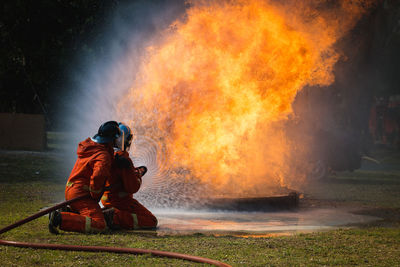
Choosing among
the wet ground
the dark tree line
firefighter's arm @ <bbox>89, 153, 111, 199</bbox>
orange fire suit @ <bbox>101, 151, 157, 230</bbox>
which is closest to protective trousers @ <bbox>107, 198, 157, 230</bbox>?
orange fire suit @ <bbox>101, 151, 157, 230</bbox>

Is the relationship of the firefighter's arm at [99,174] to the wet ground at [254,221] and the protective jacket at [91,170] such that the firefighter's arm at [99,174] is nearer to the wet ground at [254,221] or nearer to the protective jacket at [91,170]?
the protective jacket at [91,170]

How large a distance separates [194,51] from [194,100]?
1002mm

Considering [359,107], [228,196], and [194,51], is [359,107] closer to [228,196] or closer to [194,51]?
[194,51]

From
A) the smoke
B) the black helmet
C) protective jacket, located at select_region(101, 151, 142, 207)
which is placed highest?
the smoke

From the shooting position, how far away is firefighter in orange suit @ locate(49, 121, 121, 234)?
271 inches

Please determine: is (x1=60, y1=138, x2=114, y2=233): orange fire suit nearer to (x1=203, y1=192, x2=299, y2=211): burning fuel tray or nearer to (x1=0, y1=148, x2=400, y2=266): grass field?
(x1=0, y1=148, x2=400, y2=266): grass field

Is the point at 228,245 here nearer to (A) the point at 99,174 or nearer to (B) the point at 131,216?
(B) the point at 131,216

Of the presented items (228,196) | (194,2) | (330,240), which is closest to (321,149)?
(194,2)

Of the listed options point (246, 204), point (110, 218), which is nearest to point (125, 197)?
point (110, 218)

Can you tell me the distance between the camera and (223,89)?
35.4 feet

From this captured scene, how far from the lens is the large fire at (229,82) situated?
10.7 metres

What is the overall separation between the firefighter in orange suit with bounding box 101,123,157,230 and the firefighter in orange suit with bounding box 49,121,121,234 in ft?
0.60

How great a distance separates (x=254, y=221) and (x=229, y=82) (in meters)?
3.24

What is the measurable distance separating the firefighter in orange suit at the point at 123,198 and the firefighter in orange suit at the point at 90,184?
0.18 meters
